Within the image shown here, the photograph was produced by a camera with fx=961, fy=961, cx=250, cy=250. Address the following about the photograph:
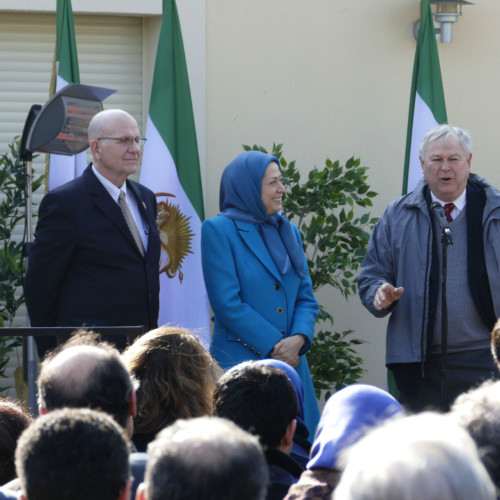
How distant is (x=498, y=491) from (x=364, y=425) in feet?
2.42

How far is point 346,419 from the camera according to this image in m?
2.41

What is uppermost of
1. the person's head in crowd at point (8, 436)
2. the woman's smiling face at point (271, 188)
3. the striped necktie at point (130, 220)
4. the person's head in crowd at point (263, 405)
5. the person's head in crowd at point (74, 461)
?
the woman's smiling face at point (271, 188)

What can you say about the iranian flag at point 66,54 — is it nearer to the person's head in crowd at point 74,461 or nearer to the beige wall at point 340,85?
the beige wall at point 340,85

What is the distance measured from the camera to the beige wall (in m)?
6.15

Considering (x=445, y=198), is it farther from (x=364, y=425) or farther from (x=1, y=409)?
(x=1, y=409)

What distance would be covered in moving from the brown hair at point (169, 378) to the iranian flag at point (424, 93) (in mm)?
2991

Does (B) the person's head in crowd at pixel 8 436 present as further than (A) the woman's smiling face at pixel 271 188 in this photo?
No

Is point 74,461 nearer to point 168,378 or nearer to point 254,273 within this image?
point 168,378

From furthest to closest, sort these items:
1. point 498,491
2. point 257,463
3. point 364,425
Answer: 1. point 364,425
2. point 498,491
3. point 257,463

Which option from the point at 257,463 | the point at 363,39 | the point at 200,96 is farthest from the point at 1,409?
the point at 363,39

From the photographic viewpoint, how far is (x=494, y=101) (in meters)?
6.44

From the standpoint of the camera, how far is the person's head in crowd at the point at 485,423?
5.48 feet

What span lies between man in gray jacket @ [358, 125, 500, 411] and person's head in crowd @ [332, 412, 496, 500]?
295 centimetres

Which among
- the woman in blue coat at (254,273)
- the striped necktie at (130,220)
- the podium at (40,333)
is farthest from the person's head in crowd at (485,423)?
the striped necktie at (130,220)
